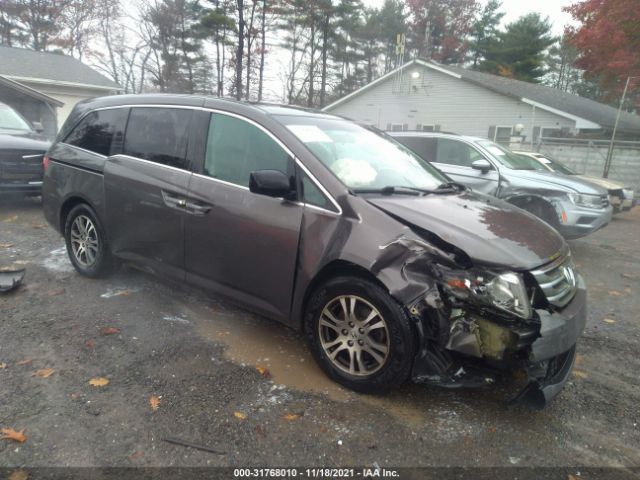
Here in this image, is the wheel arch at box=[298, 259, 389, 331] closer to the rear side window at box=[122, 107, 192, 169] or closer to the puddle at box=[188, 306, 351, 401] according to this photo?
the puddle at box=[188, 306, 351, 401]

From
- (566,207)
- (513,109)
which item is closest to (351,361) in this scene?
(566,207)

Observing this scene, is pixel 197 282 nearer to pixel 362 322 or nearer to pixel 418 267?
pixel 362 322

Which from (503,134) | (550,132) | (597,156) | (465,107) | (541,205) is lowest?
(541,205)

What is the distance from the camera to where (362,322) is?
2.82 meters

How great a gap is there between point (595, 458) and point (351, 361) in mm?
1434

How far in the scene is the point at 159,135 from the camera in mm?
3939

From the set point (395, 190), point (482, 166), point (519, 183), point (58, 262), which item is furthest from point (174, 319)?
point (519, 183)

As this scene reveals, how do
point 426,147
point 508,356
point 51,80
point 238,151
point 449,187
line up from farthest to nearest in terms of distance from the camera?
point 51,80, point 426,147, point 449,187, point 238,151, point 508,356

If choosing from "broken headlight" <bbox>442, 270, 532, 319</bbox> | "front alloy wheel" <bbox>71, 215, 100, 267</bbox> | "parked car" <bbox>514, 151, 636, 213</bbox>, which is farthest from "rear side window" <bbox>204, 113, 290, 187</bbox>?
"parked car" <bbox>514, 151, 636, 213</bbox>

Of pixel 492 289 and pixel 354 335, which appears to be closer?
pixel 492 289

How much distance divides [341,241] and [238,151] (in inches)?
47.0

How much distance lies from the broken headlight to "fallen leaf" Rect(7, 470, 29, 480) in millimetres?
2335

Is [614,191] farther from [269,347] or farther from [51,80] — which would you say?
[51,80]

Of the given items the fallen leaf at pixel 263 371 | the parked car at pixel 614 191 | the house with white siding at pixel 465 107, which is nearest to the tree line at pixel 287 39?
the house with white siding at pixel 465 107
